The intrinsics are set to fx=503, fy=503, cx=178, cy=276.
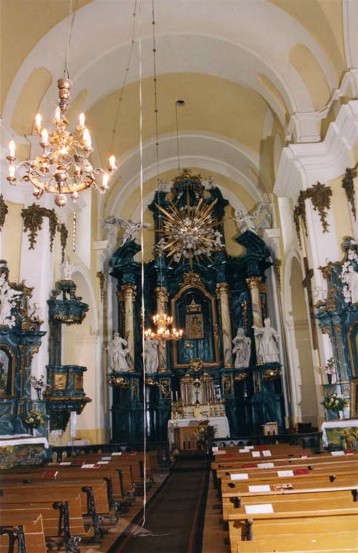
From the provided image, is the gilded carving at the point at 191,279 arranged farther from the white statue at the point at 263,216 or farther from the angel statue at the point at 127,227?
the white statue at the point at 263,216

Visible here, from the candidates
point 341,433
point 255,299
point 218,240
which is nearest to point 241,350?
point 255,299

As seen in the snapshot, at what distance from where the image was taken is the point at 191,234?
679 inches

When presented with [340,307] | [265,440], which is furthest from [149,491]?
[340,307]

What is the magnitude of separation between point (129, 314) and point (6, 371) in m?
6.68

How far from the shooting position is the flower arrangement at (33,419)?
9594 mm

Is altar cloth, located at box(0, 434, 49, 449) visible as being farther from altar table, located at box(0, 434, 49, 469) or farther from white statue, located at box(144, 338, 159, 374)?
white statue, located at box(144, 338, 159, 374)

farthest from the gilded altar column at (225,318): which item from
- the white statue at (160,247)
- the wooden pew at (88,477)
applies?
the wooden pew at (88,477)

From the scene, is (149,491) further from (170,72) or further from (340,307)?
(170,72)

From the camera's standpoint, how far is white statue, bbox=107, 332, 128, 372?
1488 centimetres

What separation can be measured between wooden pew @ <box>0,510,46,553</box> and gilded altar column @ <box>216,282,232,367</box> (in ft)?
41.2

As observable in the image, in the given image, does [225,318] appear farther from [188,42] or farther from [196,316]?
[188,42]

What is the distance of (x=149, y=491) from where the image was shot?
26.6 ft

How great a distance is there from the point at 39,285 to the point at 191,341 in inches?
278

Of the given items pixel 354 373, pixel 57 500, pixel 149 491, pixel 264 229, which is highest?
pixel 264 229
